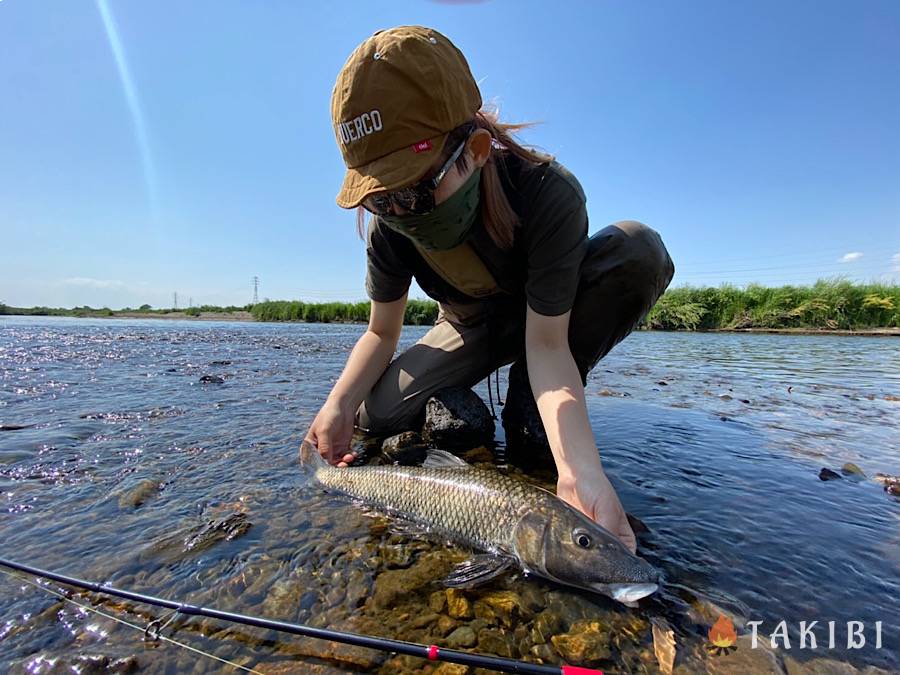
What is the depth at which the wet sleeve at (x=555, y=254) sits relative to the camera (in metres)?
2.36

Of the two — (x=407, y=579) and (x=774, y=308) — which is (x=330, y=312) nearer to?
(x=774, y=308)

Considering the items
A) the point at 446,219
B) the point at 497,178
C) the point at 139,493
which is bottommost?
the point at 139,493

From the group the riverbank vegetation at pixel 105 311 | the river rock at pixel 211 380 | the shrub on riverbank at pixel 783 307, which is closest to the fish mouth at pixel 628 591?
the river rock at pixel 211 380

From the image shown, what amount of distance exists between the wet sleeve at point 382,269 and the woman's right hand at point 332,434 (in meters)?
0.85

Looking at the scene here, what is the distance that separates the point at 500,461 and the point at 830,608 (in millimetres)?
1739

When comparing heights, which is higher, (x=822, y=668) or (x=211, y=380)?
(x=211, y=380)

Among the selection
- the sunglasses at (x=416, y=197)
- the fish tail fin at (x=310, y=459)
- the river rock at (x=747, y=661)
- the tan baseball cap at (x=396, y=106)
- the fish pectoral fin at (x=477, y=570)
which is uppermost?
the tan baseball cap at (x=396, y=106)

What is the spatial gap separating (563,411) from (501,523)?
0.58 meters

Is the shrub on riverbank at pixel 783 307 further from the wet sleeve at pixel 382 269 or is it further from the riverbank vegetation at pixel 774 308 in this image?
the wet sleeve at pixel 382 269

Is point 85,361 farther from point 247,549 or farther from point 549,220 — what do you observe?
point 549,220

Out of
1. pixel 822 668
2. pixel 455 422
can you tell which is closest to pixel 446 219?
pixel 455 422

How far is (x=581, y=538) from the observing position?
1.63m

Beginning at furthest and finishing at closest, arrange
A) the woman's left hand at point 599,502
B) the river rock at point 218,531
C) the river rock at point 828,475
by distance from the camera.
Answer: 1. the river rock at point 828,475
2. the river rock at point 218,531
3. the woman's left hand at point 599,502

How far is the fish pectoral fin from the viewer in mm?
1658
